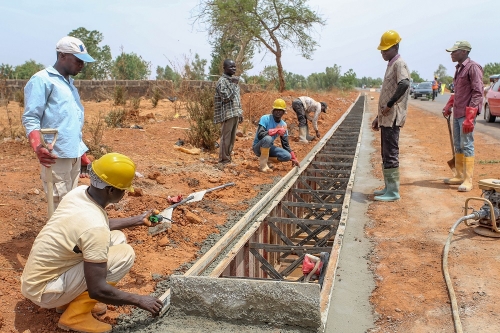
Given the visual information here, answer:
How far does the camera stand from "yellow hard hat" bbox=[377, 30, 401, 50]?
5.69 metres

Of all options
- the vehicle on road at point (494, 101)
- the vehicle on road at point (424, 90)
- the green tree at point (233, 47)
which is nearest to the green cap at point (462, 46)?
the vehicle on road at point (494, 101)

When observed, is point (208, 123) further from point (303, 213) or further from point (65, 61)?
point (65, 61)

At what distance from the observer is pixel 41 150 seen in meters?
3.39

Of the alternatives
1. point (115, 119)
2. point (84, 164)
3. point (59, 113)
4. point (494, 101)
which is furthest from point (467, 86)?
point (494, 101)

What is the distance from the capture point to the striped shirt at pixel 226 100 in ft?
25.4

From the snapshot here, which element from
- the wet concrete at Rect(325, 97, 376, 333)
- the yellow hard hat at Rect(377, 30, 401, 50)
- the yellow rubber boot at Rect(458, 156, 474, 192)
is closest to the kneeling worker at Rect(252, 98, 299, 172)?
the wet concrete at Rect(325, 97, 376, 333)

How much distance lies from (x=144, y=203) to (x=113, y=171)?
2.80m

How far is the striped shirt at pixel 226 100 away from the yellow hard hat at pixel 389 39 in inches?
108

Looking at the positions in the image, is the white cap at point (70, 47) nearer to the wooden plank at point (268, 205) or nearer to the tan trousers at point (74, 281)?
the tan trousers at point (74, 281)

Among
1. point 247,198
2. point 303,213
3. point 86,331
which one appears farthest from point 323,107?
point 86,331

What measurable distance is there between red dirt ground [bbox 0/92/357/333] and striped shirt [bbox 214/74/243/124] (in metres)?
0.90

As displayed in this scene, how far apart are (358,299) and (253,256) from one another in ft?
4.85

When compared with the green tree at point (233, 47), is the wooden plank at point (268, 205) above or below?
below

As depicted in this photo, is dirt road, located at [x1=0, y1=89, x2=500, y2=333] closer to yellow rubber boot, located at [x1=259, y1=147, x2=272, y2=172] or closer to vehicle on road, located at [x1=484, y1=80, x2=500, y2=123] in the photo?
yellow rubber boot, located at [x1=259, y1=147, x2=272, y2=172]
